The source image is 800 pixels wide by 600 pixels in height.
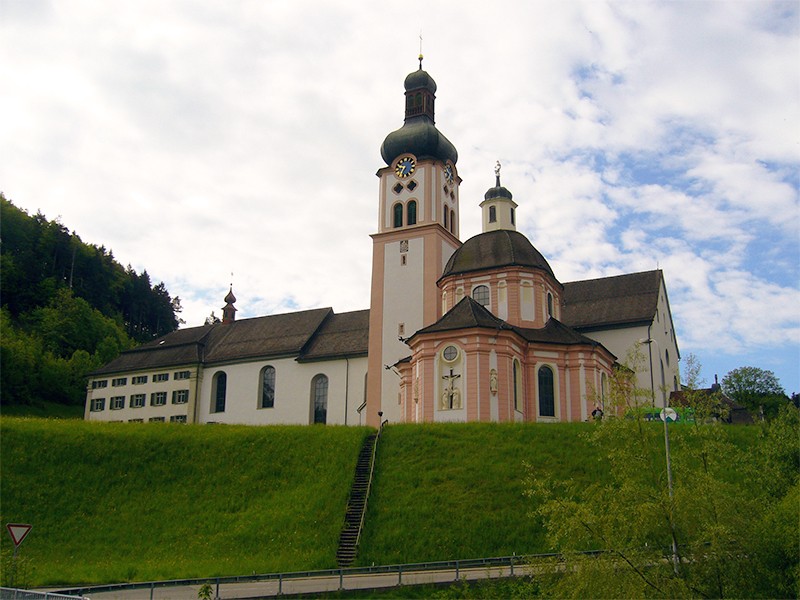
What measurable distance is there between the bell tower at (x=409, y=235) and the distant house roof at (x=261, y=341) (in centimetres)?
627

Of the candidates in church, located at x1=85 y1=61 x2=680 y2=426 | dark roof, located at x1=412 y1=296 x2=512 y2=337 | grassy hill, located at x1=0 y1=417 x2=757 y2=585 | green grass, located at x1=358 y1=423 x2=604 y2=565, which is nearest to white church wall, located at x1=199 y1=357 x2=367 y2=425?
church, located at x1=85 y1=61 x2=680 y2=426

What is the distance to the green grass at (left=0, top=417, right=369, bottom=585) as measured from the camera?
34.5 m

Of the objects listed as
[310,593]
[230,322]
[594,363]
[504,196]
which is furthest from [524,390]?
[230,322]

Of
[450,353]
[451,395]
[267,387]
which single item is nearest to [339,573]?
[451,395]

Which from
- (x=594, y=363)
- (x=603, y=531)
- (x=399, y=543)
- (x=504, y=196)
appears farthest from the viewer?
(x=504, y=196)

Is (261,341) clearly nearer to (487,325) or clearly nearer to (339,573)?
(487,325)

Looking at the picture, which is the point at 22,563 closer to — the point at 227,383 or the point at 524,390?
the point at 524,390

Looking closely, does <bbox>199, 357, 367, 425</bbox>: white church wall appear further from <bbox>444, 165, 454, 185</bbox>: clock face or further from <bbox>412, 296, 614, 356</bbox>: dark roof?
<bbox>412, 296, 614, 356</bbox>: dark roof

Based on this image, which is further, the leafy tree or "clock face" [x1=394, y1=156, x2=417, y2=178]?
"clock face" [x1=394, y1=156, x2=417, y2=178]

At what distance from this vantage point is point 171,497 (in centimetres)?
4153

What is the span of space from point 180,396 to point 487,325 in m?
36.5

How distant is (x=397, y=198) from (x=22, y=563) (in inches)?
1734

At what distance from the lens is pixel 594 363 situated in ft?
177

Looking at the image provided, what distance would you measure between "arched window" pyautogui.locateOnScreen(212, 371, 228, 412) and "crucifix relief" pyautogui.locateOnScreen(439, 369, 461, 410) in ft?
100
